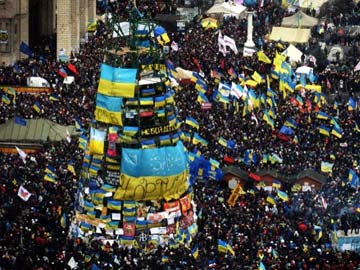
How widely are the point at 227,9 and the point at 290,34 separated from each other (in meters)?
5.57

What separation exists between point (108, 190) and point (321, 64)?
109ft

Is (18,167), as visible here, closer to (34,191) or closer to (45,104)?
(34,191)

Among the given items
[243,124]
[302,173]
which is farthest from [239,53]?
[302,173]

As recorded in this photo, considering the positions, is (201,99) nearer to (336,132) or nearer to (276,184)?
(336,132)

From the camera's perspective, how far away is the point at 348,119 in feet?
253

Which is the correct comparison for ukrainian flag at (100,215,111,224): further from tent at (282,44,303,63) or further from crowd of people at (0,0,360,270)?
tent at (282,44,303,63)

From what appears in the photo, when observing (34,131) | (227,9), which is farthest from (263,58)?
(227,9)

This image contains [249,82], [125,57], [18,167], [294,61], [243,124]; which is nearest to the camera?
[125,57]

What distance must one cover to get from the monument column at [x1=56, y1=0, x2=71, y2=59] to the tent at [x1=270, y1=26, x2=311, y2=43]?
554 inches

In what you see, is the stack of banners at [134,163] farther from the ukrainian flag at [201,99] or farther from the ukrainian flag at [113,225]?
the ukrainian flag at [201,99]

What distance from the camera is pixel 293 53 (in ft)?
294

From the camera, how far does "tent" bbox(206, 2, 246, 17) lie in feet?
327

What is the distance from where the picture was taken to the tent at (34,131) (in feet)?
240

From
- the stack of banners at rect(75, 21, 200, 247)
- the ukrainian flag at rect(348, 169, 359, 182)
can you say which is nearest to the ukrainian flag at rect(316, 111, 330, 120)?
the ukrainian flag at rect(348, 169, 359, 182)
